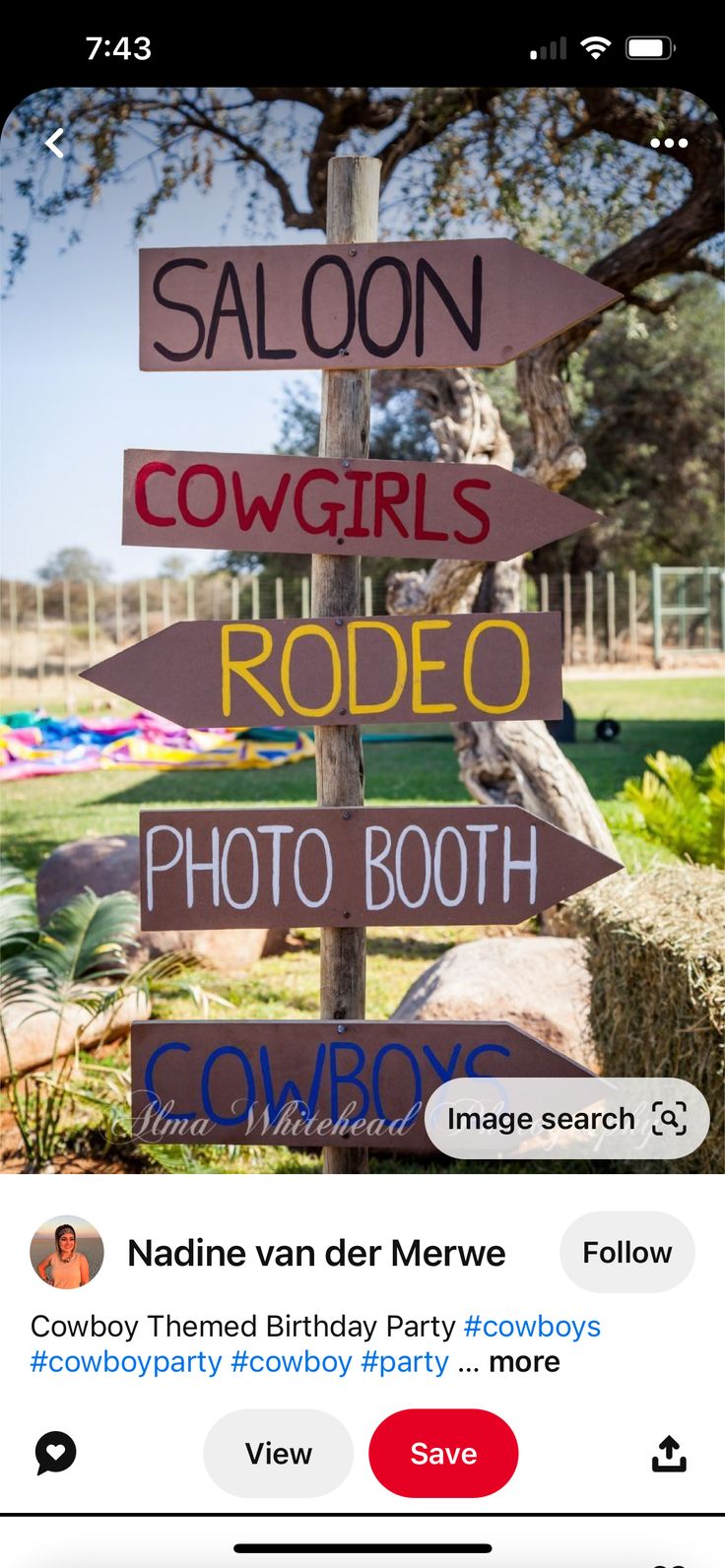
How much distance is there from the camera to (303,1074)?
85.3 inches

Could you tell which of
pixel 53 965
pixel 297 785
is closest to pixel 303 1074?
pixel 53 965

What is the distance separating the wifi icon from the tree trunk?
147 inches

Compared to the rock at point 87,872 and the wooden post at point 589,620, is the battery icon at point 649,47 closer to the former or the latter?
the rock at point 87,872

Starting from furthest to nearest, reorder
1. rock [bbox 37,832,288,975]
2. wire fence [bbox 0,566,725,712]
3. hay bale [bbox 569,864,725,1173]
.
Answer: wire fence [bbox 0,566,725,712], rock [bbox 37,832,288,975], hay bale [bbox 569,864,725,1173]

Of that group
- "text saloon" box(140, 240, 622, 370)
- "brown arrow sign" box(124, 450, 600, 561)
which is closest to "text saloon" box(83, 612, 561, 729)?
"brown arrow sign" box(124, 450, 600, 561)

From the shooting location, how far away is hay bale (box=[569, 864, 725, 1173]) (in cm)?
311

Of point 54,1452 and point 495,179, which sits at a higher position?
point 495,179

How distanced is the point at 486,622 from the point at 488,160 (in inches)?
211

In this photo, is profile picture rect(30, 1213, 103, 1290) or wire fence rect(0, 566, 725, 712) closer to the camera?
profile picture rect(30, 1213, 103, 1290)

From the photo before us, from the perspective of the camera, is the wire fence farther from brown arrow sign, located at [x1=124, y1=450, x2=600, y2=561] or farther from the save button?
the save button

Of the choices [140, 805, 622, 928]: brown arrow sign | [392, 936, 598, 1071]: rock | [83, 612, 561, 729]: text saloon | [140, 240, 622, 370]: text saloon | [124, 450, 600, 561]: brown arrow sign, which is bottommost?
[392, 936, 598, 1071]: rock

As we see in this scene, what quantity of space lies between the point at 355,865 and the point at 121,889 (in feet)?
13.4

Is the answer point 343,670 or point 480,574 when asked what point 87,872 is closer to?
point 480,574

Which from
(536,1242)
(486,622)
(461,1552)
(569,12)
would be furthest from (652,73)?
(461,1552)
